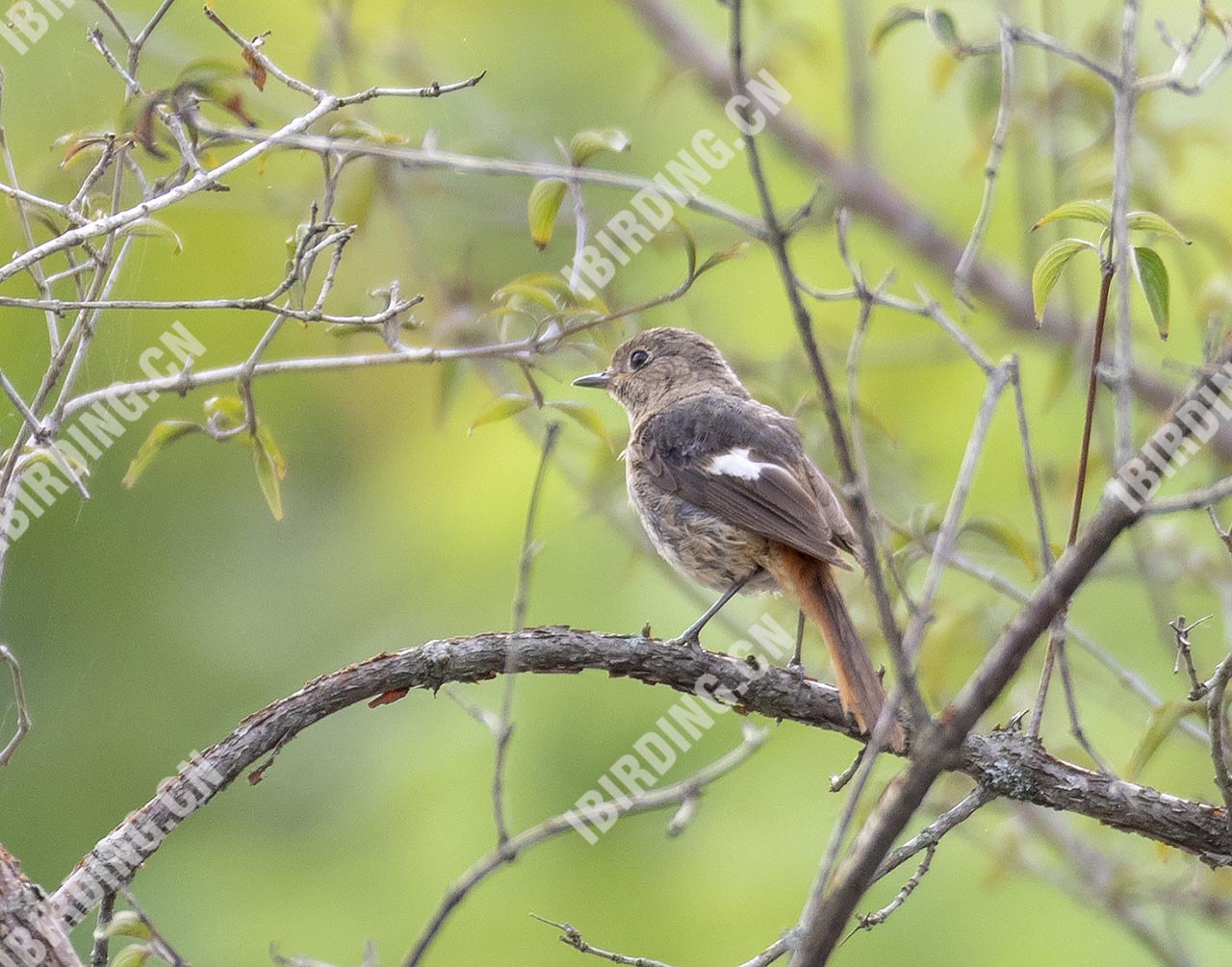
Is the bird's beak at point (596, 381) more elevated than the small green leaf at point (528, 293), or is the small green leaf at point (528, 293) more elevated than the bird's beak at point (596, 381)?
the bird's beak at point (596, 381)

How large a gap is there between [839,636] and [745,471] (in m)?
0.65

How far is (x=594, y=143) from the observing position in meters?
2.30

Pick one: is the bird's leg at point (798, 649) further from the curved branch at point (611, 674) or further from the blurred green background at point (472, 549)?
the blurred green background at point (472, 549)

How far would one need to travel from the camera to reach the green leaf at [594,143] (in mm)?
2260

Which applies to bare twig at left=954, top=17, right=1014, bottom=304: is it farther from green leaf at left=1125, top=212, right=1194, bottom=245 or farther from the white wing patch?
the white wing patch

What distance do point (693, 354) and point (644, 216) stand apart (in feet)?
1.98

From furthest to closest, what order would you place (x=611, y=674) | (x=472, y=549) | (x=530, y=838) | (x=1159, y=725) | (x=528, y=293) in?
(x=472, y=549) < (x=611, y=674) < (x=528, y=293) < (x=1159, y=725) < (x=530, y=838)

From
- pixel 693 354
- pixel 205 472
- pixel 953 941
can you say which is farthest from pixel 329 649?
pixel 953 941

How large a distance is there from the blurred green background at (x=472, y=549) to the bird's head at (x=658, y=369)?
5.8 inches

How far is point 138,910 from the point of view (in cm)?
186

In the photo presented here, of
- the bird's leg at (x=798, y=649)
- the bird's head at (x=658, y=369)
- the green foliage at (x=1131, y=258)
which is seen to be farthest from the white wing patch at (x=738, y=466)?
the green foliage at (x=1131, y=258)

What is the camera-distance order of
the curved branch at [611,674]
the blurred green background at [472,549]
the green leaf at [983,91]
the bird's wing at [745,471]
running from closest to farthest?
the curved branch at [611,674] → the bird's wing at [745,471] → the green leaf at [983,91] → the blurred green background at [472,549]

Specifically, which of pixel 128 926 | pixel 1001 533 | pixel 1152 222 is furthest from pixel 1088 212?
pixel 128 926

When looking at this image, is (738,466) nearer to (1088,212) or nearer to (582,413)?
(582,413)
